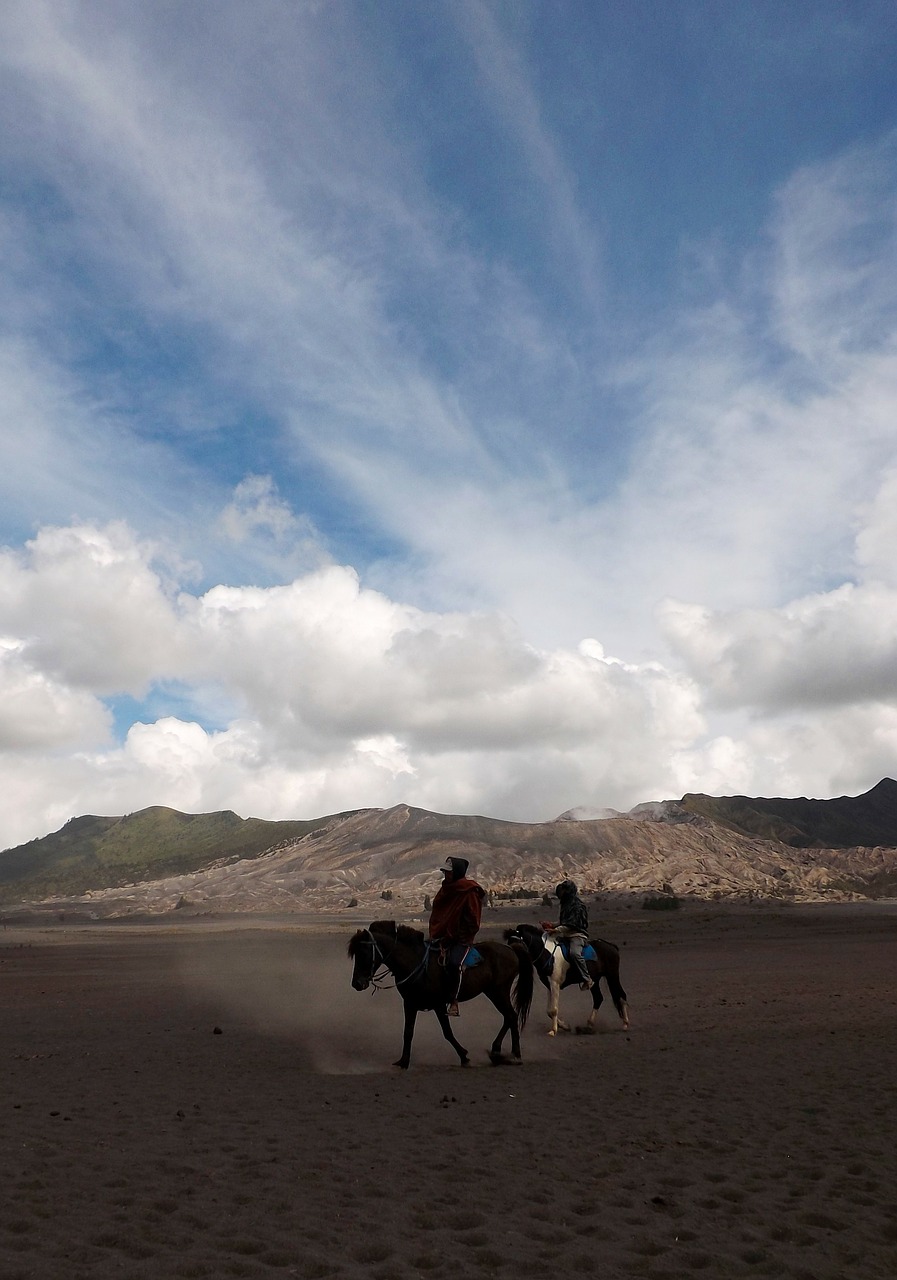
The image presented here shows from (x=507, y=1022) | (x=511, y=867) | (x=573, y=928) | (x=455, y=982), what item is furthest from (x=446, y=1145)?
(x=511, y=867)

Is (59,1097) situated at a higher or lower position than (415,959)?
lower

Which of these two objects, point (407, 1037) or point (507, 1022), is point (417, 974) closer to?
point (407, 1037)

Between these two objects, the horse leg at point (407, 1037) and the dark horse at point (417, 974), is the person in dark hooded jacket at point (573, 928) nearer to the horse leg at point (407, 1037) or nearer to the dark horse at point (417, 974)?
the dark horse at point (417, 974)

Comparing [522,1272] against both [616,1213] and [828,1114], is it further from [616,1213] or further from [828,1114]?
[828,1114]

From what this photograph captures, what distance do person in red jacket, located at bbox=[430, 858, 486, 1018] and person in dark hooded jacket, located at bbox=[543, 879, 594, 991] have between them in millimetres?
2985

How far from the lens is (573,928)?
1675 centimetres

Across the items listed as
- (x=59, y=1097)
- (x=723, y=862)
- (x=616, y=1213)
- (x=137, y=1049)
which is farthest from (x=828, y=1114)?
(x=723, y=862)

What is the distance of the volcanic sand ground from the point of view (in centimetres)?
580

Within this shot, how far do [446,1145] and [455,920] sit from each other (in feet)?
17.7

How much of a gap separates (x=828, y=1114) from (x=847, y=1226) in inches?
156

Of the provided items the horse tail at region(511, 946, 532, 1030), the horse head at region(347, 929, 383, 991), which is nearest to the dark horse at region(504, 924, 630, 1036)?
the horse tail at region(511, 946, 532, 1030)

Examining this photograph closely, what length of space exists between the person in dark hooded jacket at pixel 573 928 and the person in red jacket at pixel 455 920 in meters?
2.98

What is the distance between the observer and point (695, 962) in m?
31.2

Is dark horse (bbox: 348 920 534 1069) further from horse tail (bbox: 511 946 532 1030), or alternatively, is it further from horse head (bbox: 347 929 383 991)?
horse tail (bbox: 511 946 532 1030)
